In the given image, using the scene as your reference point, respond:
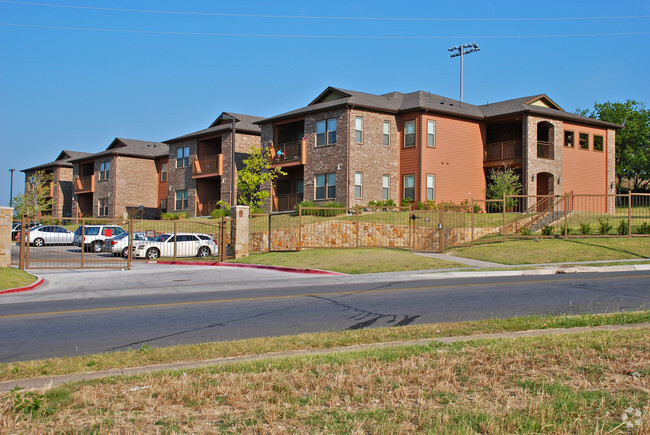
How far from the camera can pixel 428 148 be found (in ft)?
121

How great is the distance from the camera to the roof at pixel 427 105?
3666 cm

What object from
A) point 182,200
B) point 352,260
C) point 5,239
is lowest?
point 352,260

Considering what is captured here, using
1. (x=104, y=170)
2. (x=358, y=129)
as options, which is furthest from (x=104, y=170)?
(x=358, y=129)

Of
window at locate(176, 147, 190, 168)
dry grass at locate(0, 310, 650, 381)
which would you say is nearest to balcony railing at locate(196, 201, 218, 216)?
window at locate(176, 147, 190, 168)

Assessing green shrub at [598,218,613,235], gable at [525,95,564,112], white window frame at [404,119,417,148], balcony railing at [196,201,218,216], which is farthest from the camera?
balcony railing at [196,201,218,216]

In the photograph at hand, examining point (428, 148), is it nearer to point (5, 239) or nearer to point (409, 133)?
point (409, 133)

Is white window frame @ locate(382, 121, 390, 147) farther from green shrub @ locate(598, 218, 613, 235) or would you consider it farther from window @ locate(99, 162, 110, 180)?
window @ locate(99, 162, 110, 180)

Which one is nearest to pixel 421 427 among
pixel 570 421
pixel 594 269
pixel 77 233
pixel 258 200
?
pixel 570 421

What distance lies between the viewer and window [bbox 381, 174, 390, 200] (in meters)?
37.2

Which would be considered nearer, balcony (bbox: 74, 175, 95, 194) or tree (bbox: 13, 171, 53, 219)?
balcony (bbox: 74, 175, 95, 194)

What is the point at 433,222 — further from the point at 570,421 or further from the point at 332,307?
the point at 570,421

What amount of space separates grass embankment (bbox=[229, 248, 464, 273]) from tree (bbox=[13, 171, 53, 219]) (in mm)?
44791

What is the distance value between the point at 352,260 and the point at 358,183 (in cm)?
1388

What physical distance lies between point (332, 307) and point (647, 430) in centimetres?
800
